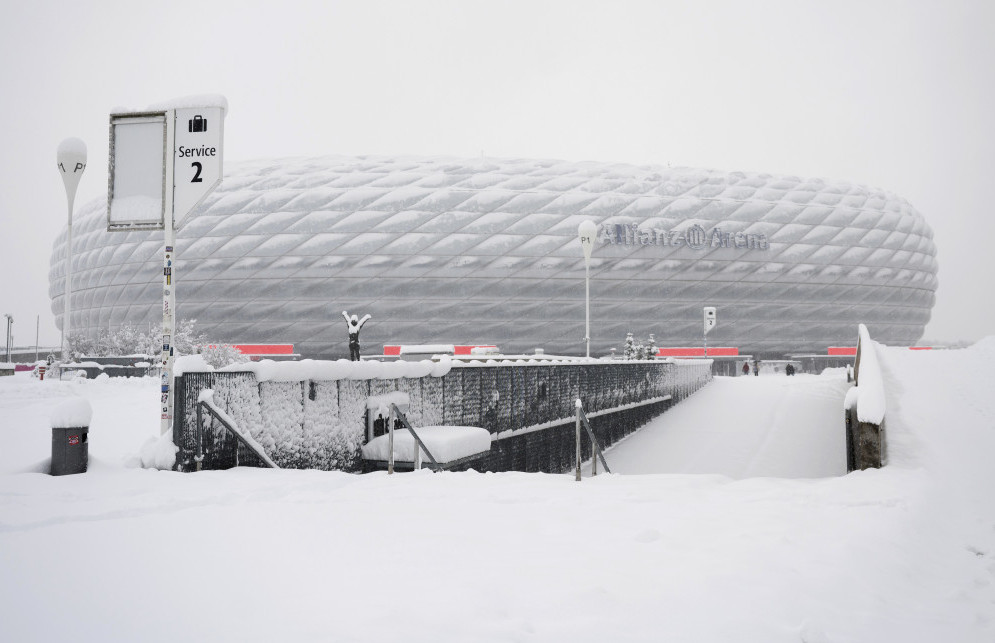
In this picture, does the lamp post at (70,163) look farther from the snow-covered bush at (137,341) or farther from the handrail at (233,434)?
the handrail at (233,434)

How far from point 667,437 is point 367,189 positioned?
41.2 m

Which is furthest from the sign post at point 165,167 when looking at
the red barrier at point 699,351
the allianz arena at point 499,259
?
the red barrier at point 699,351

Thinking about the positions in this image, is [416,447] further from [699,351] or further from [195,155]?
[699,351]

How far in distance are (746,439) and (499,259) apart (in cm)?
3856

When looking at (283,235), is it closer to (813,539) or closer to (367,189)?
(367,189)

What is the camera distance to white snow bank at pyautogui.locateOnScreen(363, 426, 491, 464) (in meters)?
9.83

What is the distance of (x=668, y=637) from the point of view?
3621 millimetres

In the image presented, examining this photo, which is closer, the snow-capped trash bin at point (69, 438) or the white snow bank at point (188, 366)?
the snow-capped trash bin at point (69, 438)

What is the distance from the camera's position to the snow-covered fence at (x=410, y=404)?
27.9ft

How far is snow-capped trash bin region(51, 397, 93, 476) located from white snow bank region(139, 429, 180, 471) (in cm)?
71

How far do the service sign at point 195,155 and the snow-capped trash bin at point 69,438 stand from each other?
334 centimetres

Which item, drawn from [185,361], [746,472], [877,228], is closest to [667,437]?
[746,472]

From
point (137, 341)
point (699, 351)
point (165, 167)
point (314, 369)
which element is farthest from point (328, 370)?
point (699, 351)

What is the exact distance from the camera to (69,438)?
284 inches
